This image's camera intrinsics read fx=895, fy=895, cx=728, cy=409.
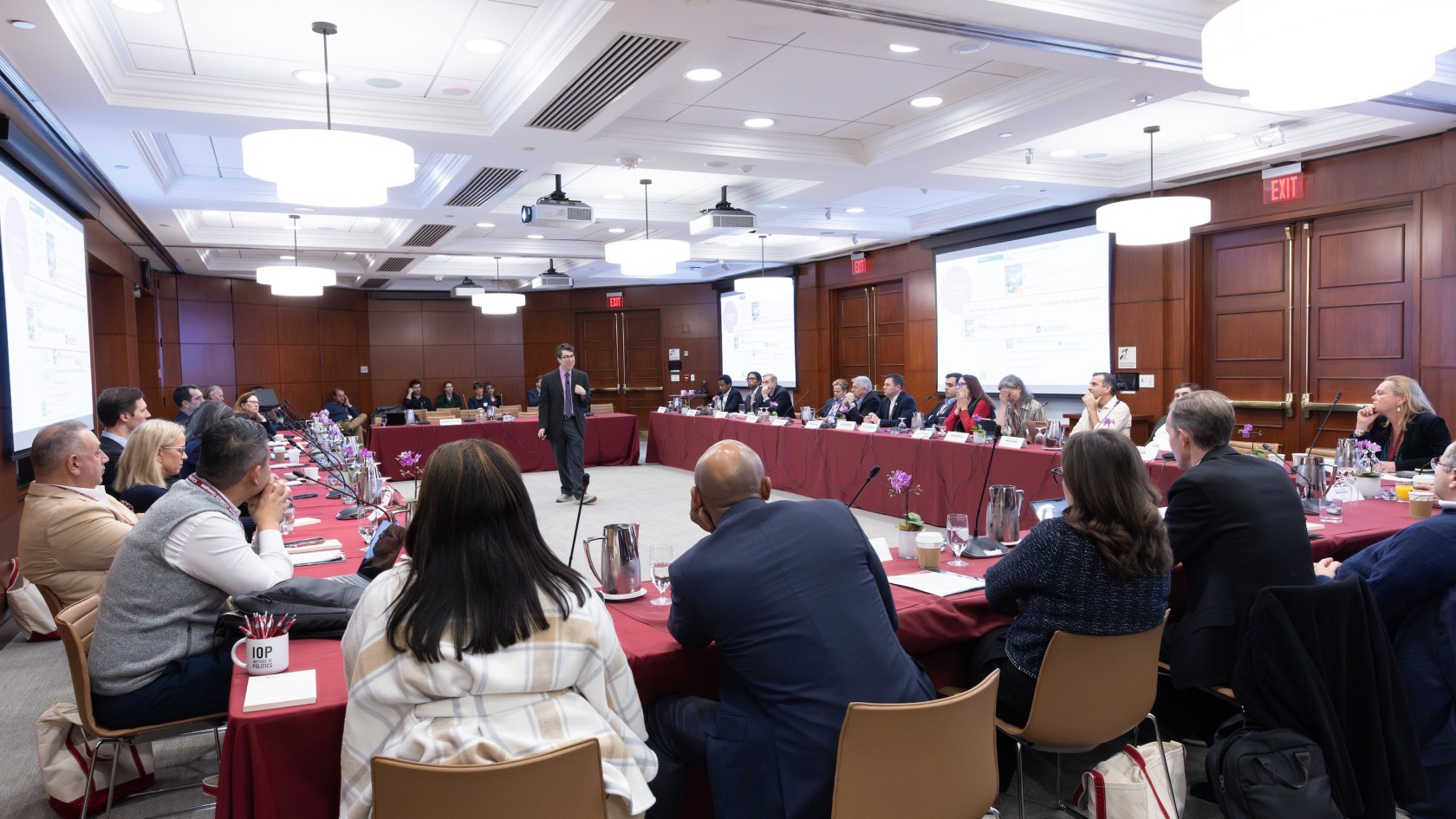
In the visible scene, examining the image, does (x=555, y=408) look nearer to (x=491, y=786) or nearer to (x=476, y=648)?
(x=476, y=648)

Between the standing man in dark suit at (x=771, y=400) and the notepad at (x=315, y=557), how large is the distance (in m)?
6.87

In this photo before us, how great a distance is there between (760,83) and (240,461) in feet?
12.5

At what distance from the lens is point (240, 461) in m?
2.40

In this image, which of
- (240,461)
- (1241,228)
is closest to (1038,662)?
(240,461)

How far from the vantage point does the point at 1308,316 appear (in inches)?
273

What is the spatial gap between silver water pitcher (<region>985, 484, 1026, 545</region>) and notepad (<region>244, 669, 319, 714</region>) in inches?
84.2

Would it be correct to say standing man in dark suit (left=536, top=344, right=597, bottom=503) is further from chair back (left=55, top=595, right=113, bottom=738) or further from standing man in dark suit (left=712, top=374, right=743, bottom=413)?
chair back (left=55, top=595, right=113, bottom=738)

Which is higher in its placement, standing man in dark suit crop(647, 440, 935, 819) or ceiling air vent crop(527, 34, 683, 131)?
ceiling air vent crop(527, 34, 683, 131)

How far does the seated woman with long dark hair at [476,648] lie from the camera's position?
1519 millimetres

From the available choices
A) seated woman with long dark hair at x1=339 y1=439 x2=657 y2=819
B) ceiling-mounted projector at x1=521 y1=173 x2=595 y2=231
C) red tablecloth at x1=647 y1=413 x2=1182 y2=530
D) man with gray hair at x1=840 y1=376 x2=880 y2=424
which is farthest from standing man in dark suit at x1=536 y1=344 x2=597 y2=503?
seated woman with long dark hair at x1=339 y1=439 x2=657 y2=819

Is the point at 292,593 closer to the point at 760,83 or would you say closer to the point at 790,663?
the point at 790,663

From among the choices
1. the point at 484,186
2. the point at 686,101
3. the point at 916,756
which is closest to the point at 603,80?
the point at 686,101

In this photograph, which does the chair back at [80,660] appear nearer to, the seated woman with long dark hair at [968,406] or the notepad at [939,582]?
the notepad at [939,582]

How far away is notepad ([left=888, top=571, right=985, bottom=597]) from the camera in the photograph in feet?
8.19
